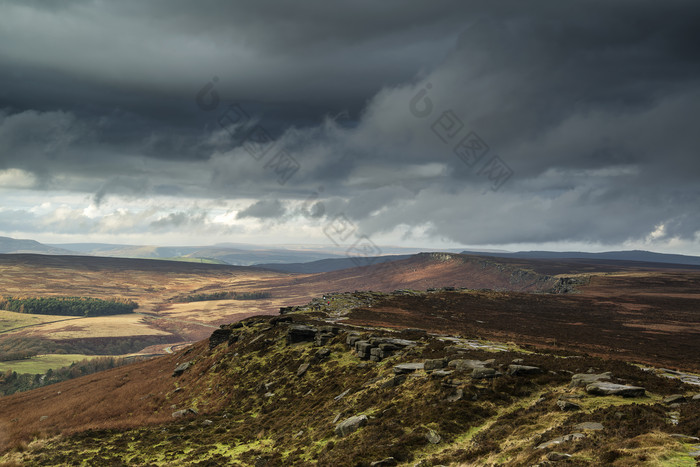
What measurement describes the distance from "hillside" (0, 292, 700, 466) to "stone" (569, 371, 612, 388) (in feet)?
0.31

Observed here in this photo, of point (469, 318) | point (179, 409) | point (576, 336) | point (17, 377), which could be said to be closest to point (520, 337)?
point (576, 336)

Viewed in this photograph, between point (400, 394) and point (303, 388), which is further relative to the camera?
point (303, 388)

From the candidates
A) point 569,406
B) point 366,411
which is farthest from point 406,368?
point 569,406

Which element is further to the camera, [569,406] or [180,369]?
[180,369]

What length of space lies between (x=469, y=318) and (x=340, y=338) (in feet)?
128

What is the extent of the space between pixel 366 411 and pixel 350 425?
2216 millimetres

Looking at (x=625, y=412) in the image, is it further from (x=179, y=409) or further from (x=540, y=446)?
(x=179, y=409)

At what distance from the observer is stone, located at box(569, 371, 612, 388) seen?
882 inches

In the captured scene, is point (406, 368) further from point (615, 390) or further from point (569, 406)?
point (615, 390)

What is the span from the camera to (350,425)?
2353cm

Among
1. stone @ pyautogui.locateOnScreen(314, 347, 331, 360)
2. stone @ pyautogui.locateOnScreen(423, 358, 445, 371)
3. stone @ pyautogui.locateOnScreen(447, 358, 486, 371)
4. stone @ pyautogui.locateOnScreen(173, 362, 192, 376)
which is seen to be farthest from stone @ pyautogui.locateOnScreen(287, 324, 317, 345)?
stone @ pyautogui.locateOnScreen(447, 358, 486, 371)

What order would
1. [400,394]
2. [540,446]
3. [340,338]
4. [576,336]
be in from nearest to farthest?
[540,446] < [400,394] < [340,338] < [576,336]

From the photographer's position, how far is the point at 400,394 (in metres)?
26.0

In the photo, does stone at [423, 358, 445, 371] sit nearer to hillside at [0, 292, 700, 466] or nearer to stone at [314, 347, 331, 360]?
hillside at [0, 292, 700, 466]
